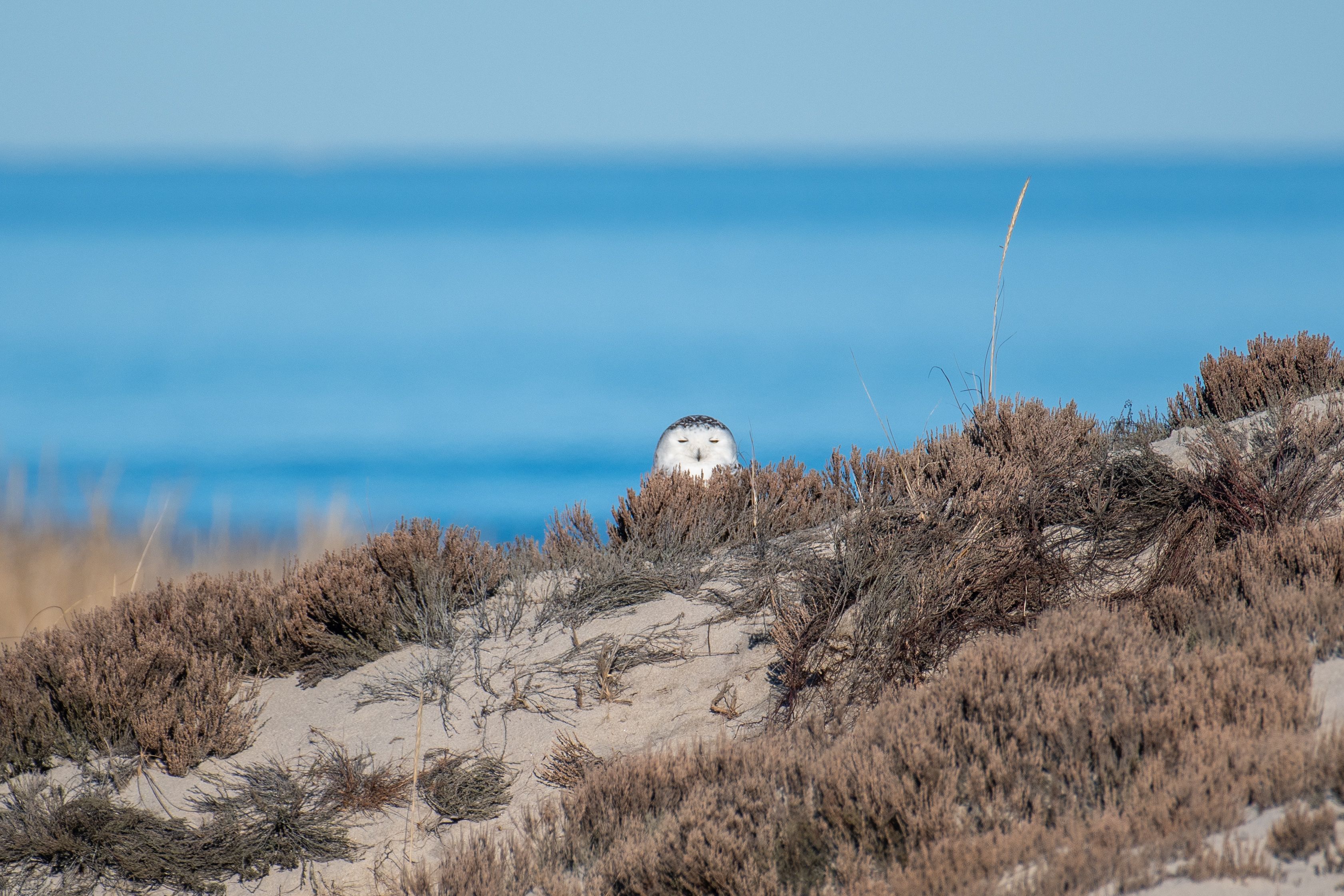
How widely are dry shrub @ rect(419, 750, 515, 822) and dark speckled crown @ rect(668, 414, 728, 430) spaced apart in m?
3.87

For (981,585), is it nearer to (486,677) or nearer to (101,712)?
(486,677)

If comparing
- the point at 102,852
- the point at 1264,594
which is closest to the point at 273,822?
the point at 102,852

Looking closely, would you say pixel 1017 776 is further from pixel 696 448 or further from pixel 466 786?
pixel 696 448

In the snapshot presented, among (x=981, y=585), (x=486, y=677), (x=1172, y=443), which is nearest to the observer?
(x=981, y=585)

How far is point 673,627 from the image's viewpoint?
5.40 meters

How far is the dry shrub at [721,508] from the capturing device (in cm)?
641

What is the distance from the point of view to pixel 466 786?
4414 millimetres

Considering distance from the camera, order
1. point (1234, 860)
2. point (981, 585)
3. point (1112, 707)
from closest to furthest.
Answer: point (1234, 860) < point (1112, 707) < point (981, 585)

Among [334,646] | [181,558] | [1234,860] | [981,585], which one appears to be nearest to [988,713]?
[1234,860]

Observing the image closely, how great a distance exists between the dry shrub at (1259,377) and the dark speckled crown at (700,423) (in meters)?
3.44

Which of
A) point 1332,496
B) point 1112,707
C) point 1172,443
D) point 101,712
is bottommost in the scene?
point 1112,707

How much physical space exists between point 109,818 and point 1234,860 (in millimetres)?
4394

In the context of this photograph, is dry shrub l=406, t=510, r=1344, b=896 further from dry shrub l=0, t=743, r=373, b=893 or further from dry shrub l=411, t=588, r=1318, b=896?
dry shrub l=0, t=743, r=373, b=893

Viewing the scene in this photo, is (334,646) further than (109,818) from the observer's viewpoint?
Yes
